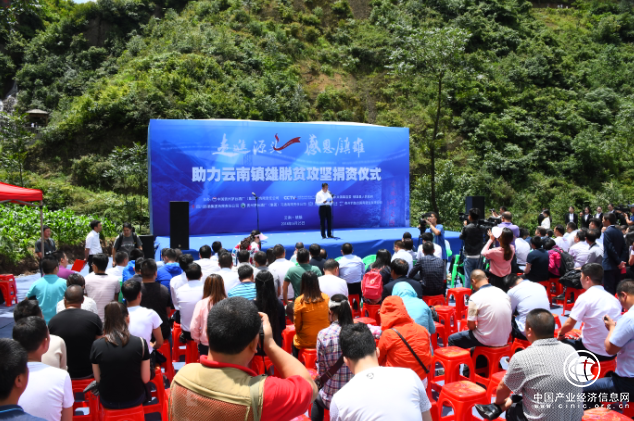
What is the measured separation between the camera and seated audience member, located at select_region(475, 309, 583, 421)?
194 cm

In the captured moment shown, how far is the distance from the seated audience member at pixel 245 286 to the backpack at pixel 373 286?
1362 mm

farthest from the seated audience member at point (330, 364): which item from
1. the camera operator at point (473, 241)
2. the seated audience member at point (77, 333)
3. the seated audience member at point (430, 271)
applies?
the camera operator at point (473, 241)

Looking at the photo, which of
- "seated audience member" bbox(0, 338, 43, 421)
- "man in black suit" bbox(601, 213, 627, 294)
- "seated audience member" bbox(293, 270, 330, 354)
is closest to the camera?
"seated audience member" bbox(0, 338, 43, 421)

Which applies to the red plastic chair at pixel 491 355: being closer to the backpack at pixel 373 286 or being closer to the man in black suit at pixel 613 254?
the backpack at pixel 373 286

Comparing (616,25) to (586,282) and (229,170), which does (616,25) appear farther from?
(586,282)

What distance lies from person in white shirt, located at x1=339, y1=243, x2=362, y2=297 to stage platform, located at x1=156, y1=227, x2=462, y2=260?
125 inches

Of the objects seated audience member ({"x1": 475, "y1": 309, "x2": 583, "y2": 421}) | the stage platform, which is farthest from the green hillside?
seated audience member ({"x1": 475, "y1": 309, "x2": 583, "y2": 421})

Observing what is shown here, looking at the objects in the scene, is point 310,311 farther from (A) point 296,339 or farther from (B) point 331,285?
(B) point 331,285

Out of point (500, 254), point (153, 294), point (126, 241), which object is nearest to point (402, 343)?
point (153, 294)

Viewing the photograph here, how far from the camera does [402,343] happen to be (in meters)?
2.52

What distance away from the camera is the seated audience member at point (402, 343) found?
8.23ft

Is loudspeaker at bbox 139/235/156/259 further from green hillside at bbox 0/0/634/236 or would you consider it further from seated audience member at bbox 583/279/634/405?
green hillside at bbox 0/0/634/236

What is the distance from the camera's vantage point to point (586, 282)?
3.28m

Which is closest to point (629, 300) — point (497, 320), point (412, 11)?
point (497, 320)
